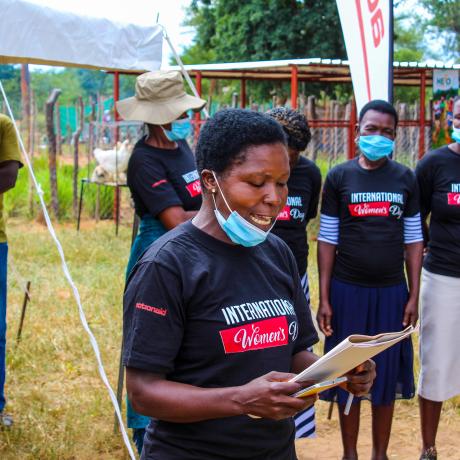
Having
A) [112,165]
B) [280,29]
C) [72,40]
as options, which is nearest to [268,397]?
[72,40]

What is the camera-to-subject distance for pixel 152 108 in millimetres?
3965

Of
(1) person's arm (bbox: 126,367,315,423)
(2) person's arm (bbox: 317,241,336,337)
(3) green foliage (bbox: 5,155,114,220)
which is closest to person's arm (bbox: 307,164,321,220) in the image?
(2) person's arm (bbox: 317,241,336,337)

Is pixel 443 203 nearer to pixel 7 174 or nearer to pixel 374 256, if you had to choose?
pixel 374 256

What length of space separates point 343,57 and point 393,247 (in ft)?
54.0

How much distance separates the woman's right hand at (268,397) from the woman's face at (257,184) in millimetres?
425

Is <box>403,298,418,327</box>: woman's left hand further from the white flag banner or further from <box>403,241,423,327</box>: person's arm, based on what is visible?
the white flag banner

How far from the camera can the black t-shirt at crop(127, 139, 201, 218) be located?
3682mm

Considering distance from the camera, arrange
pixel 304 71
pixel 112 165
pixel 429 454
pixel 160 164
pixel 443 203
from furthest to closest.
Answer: pixel 112 165
pixel 304 71
pixel 429 454
pixel 443 203
pixel 160 164

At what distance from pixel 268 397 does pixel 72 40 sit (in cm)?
281

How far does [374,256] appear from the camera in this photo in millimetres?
4004

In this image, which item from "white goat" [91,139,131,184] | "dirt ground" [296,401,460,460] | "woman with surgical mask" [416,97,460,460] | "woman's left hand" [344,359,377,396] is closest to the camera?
"woman's left hand" [344,359,377,396]

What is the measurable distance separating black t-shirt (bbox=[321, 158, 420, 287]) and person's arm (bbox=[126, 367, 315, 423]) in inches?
85.9

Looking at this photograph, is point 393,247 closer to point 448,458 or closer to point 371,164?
point 371,164

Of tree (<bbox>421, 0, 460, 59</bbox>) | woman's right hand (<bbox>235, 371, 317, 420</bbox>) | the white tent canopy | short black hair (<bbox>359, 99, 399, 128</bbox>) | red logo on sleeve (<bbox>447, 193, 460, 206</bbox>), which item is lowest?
woman's right hand (<bbox>235, 371, 317, 420</bbox>)
